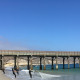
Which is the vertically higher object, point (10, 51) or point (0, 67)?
point (10, 51)

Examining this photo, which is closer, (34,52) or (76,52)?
(34,52)

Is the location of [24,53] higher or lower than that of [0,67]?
higher

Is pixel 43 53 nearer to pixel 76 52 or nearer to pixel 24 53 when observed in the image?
pixel 24 53

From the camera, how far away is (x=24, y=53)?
198 feet

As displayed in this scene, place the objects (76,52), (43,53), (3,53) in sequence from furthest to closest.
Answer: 1. (76,52)
2. (43,53)
3. (3,53)

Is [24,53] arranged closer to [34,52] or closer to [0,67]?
[34,52]

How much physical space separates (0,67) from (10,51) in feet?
20.2

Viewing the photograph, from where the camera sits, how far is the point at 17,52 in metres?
59.4

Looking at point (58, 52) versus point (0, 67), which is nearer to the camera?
point (0, 67)

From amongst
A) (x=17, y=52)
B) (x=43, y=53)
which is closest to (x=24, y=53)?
(x=17, y=52)

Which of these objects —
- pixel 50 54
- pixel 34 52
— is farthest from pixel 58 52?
pixel 34 52

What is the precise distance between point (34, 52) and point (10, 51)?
812cm

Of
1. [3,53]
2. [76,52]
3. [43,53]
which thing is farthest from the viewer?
[76,52]

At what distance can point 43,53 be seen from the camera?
62156mm
